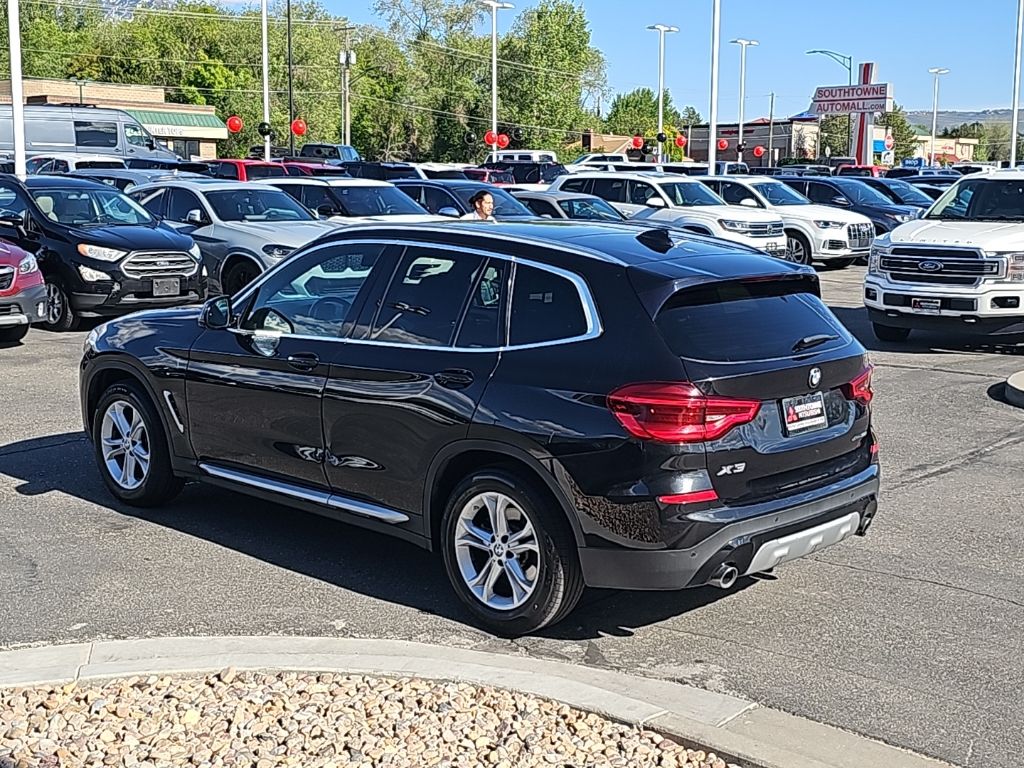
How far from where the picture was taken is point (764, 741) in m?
4.36

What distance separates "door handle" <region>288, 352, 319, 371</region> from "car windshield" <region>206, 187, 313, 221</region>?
38.0 ft

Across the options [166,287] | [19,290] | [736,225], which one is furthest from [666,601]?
[736,225]

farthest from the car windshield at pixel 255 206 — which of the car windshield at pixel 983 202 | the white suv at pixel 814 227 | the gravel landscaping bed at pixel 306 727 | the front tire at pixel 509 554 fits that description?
the gravel landscaping bed at pixel 306 727

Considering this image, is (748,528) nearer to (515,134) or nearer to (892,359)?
(892,359)

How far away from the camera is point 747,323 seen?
5680mm

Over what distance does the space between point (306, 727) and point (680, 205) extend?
20.8 meters

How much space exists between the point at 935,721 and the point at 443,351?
2564 mm

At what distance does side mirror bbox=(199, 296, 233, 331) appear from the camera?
22.9ft

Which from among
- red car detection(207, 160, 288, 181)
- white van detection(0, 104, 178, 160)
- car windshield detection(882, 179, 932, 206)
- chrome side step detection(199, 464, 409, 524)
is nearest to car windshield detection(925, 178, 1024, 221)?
chrome side step detection(199, 464, 409, 524)

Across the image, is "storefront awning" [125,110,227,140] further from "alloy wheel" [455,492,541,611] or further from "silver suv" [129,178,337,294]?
"alloy wheel" [455,492,541,611]

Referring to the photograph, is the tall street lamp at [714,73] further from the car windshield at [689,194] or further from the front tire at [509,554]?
the front tire at [509,554]

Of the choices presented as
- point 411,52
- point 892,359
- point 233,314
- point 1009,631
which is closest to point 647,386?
point 1009,631

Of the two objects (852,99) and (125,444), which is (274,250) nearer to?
(125,444)

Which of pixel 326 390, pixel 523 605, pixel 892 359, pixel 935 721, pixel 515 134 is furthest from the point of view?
pixel 515 134
